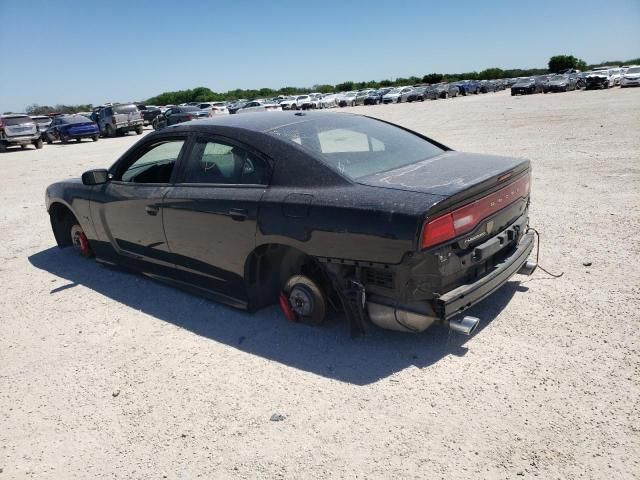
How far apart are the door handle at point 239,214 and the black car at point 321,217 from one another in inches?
0.4

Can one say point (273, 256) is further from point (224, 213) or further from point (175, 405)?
point (175, 405)

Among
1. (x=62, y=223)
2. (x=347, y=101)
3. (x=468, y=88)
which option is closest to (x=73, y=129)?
(x=62, y=223)

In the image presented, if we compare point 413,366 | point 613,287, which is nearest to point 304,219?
point 413,366

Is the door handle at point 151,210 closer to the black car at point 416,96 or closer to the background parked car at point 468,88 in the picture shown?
the black car at point 416,96

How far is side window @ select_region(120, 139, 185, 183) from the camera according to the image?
4.36 metres

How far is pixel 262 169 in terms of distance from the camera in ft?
11.8

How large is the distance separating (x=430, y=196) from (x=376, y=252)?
45 cm

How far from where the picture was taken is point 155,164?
4691 millimetres

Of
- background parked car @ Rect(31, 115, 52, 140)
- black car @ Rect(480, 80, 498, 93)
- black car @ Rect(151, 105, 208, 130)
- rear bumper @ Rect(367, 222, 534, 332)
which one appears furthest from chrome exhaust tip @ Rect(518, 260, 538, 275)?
black car @ Rect(480, 80, 498, 93)

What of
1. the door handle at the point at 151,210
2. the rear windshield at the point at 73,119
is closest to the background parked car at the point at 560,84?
the rear windshield at the point at 73,119

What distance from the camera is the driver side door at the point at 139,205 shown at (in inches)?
169

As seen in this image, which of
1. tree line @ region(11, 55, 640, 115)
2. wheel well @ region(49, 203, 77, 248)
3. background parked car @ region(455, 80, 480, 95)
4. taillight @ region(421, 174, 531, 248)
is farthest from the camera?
tree line @ region(11, 55, 640, 115)

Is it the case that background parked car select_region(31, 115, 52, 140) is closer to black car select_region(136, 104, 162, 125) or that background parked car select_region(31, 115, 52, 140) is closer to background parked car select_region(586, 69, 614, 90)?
black car select_region(136, 104, 162, 125)

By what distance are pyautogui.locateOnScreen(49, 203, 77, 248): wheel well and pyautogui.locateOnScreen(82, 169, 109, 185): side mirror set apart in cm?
129
